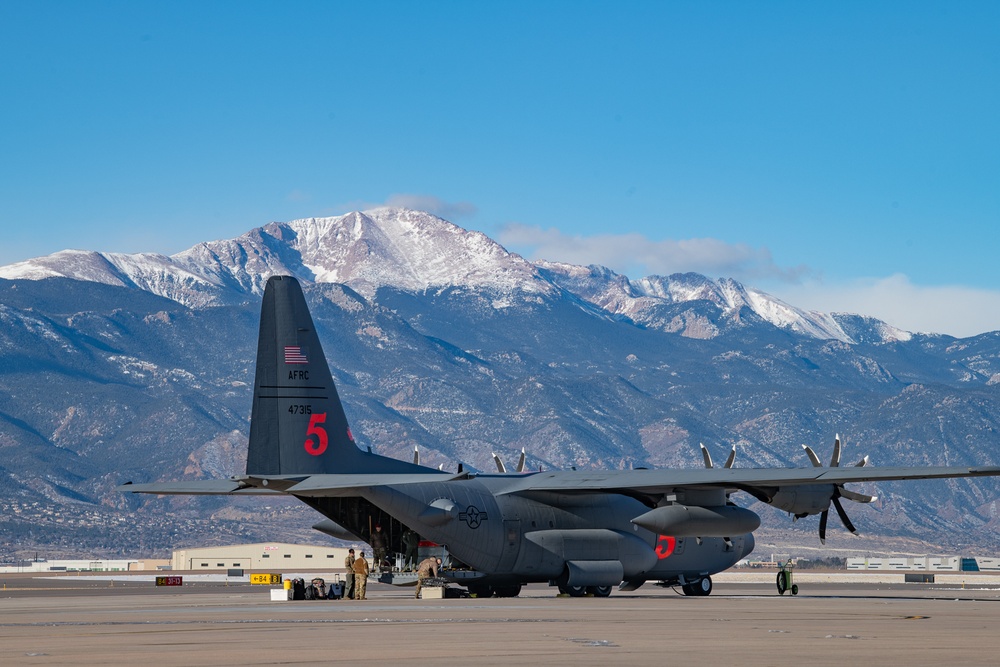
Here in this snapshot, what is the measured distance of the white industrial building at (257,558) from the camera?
563ft

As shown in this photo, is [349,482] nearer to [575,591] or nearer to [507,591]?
[507,591]

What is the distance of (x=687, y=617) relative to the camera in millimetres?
33375

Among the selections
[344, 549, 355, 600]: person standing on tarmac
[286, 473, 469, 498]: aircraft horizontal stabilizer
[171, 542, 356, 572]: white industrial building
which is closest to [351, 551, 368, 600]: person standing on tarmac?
[344, 549, 355, 600]: person standing on tarmac

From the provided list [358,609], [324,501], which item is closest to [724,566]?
[324,501]

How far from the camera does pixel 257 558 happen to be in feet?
585

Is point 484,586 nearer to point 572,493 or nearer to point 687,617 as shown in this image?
point 572,493

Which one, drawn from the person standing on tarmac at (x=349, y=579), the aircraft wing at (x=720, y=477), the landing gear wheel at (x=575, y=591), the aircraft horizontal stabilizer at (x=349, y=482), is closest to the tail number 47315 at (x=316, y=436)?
the aircraft horizontal stabilizer at (x=349, y=482)

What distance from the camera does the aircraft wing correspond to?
40.9 m

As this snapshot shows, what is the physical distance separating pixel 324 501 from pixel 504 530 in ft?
19.2

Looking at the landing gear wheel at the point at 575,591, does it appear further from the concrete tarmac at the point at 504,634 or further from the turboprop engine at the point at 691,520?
the concrete tarmac at the point at 504,634

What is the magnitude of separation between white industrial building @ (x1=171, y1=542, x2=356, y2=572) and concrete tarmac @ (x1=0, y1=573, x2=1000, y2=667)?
435 ft

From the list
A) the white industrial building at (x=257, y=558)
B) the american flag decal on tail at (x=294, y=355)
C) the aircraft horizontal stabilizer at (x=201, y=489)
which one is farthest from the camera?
the white industrial building at (x=257, y=558)

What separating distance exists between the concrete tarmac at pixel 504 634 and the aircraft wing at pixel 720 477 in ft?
11.8

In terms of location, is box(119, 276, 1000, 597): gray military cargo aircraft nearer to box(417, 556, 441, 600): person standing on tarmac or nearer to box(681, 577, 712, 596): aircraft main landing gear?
box(417, 556, 441, 600): person standing on tarmac
